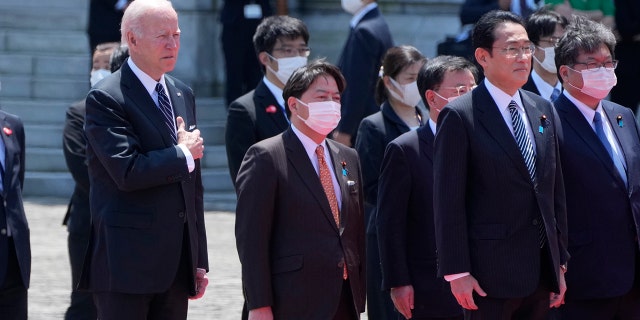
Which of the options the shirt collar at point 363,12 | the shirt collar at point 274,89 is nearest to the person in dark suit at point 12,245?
the shirt collar at point 274,89

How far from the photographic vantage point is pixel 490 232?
596 centimetres

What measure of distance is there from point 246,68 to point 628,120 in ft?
24.5

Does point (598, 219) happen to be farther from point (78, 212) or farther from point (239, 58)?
point (239, 58)

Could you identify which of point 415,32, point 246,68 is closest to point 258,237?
point 246,68

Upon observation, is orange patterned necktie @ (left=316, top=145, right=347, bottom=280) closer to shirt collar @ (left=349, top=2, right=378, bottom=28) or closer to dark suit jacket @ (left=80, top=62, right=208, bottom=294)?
dark suit jacket @ (left=80, top=62, right=208, bottom=294)

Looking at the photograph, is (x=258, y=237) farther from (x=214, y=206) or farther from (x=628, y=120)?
(x=214, y=206)

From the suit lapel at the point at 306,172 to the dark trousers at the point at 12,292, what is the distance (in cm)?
Answer: 144

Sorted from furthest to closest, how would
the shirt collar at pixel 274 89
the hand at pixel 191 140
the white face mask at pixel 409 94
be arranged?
the shirt collar at pixel 274 89 → the white face mask at pixel 409 94 → the hand at pixel 191 140

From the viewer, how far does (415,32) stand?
1483 centimetres

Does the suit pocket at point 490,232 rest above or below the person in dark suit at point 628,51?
above

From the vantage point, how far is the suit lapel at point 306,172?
20.5ft

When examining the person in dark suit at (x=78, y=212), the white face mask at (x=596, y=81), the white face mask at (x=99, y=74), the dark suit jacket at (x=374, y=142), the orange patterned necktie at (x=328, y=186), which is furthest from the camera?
the white face mask at (x=99, y=74)

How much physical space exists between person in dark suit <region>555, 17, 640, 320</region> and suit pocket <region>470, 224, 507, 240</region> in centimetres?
70

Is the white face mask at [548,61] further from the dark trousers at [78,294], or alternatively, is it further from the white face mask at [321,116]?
the dark trousers at [78,294]
